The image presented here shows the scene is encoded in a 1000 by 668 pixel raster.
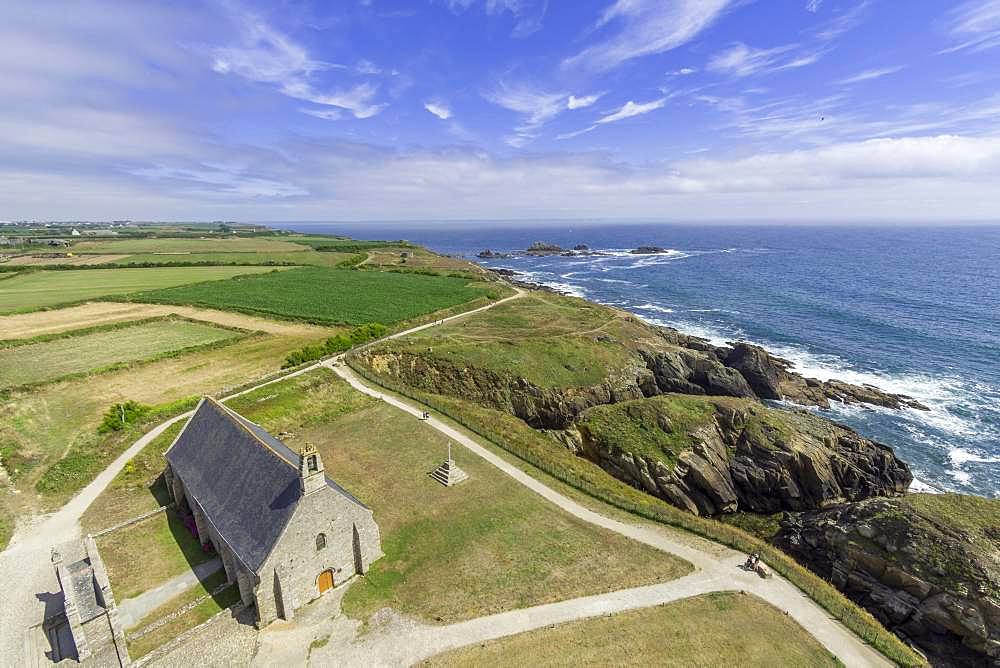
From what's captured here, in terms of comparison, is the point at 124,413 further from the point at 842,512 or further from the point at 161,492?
the point at 842,512

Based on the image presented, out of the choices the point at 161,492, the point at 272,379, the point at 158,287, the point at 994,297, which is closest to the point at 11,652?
the point at 161,492

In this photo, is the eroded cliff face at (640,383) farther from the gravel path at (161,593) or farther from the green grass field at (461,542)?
the gravel path at (161,593)

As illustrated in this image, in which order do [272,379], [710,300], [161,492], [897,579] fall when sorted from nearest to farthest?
[897,579] → [161,492] → [272,379] → [710,300]

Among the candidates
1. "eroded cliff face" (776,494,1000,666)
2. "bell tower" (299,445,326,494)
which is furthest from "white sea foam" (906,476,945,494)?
"bell tower" (299,445,326,494)

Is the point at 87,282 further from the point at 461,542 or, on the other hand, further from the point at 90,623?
the point at 461,542

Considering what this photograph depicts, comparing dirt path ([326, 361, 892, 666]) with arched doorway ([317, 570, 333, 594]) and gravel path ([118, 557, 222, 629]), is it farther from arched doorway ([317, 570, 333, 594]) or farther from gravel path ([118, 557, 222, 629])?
gravel path ([118, 557, 222, 629])

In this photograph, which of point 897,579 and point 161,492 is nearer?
point 897,579
